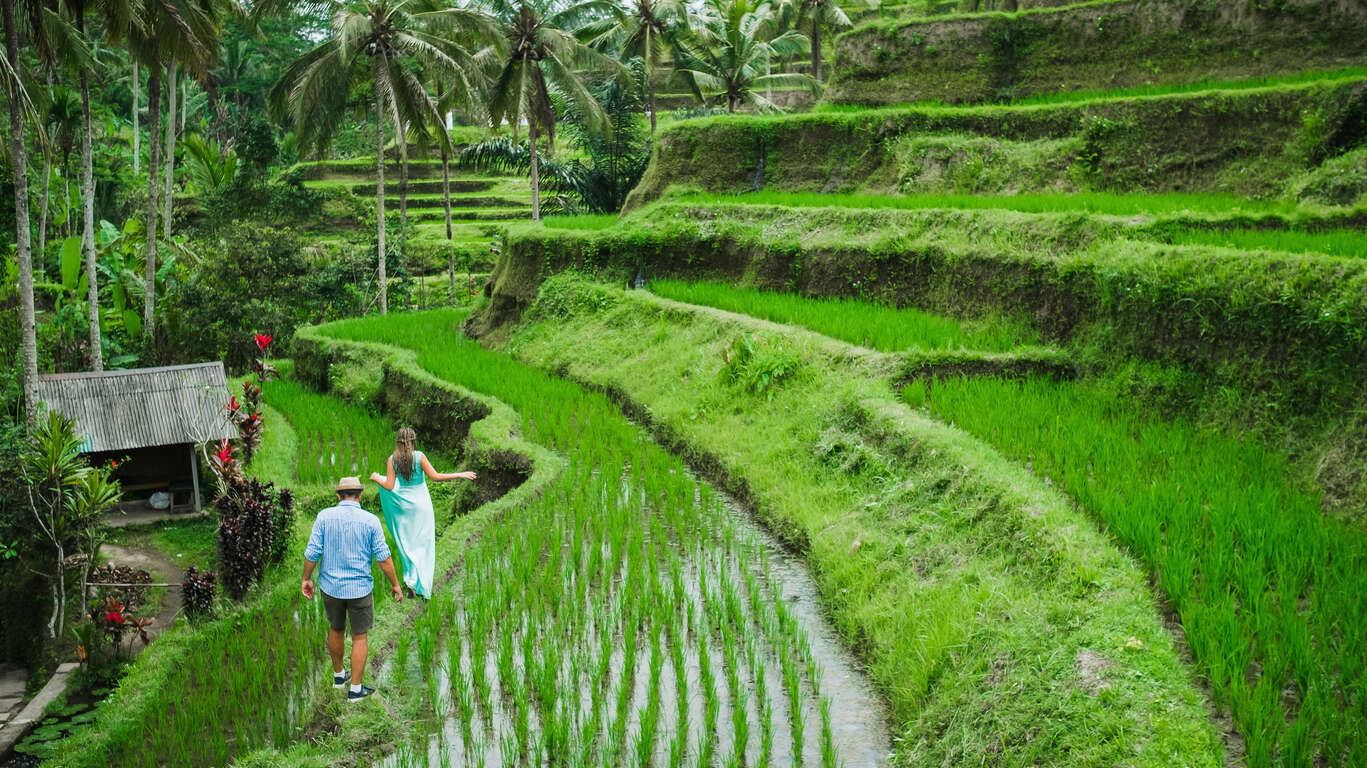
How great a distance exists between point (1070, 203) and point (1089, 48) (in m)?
5.19

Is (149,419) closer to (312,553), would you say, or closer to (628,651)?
(312,553)

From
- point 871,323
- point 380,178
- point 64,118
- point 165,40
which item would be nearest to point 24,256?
point 165,40

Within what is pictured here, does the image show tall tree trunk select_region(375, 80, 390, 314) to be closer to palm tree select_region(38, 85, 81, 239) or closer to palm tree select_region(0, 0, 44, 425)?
palm tree select_region(38, 85, 81, 239)

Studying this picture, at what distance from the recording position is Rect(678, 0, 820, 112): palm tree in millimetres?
24438

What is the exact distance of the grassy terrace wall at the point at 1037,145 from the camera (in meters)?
10.7

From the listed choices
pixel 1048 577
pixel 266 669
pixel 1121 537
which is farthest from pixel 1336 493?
pixel 266 669

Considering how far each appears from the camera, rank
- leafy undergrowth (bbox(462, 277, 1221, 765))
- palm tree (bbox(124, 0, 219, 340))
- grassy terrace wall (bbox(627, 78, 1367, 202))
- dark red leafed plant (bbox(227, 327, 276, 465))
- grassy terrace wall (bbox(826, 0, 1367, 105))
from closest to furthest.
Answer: leafy undergrowth (bbox(462, 277, 1221, 765)) < grassy terrace wall (bbox(627, 78, 1367, 202)) < dark red leafed plant (bbox(227, 327, 276, 465)) < grassy terrace wall (bbox(826, 0, 1367, 105)) < palm tree (bbox(124, 0, 219, 340))

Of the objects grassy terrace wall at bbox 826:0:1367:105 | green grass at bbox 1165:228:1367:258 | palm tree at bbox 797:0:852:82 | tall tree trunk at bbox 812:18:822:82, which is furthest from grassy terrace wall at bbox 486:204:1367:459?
tall tree trunk at bbox 812:18:822:82

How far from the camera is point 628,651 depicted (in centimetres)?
594

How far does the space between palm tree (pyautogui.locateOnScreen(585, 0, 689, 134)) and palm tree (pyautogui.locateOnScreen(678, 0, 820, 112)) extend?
633 millimetres

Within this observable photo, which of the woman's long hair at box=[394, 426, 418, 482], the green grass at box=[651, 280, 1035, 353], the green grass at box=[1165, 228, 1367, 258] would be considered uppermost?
the green grass at box=[1165, 228, 1367, 258]

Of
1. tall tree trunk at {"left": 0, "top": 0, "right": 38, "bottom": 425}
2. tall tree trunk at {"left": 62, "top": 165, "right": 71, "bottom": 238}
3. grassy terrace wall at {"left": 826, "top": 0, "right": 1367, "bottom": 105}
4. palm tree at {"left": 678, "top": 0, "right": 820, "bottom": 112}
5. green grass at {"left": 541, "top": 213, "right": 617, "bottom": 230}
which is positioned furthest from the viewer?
tall tree trunk at {"left": 62, "top": 165, "right": 71, "bottom": 238}

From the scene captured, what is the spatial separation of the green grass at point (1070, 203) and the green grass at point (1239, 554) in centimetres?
300

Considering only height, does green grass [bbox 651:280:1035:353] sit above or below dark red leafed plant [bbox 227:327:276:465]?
above
